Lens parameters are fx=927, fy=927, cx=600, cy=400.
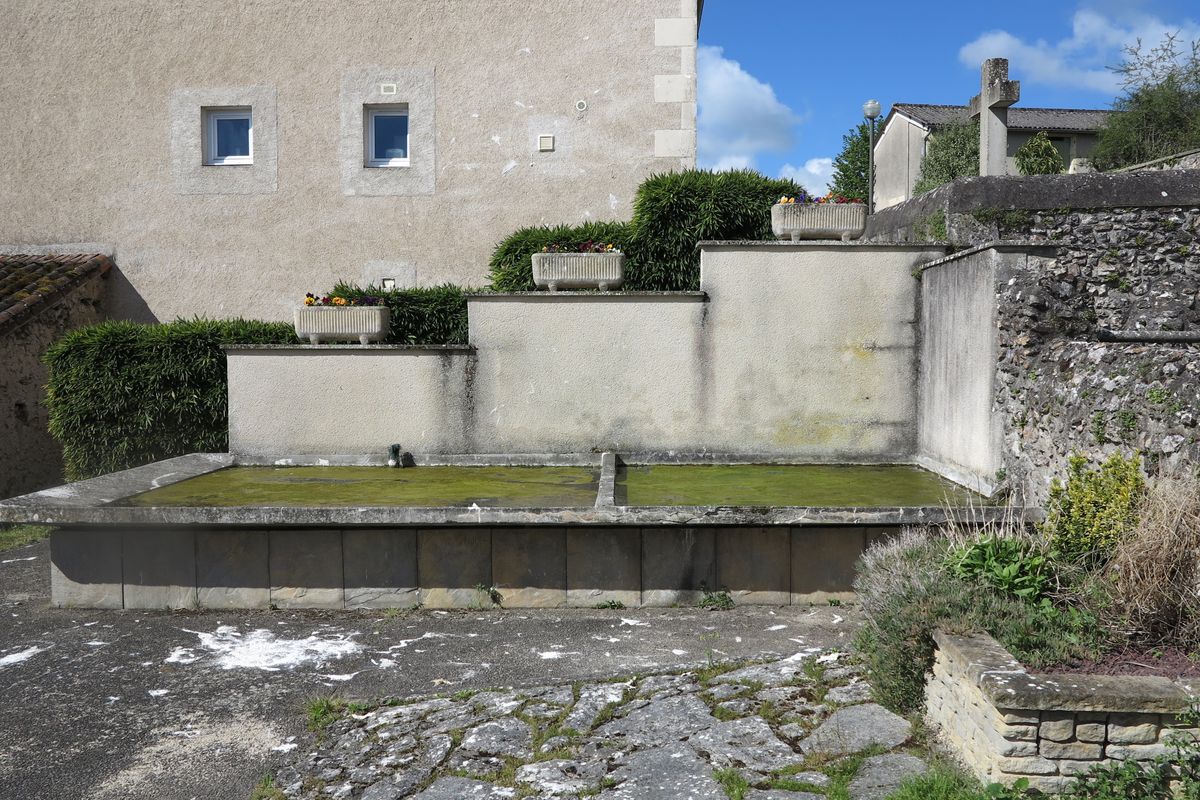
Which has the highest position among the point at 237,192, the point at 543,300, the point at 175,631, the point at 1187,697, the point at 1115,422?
the point at 237,192

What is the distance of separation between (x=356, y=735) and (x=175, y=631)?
2.28 meters

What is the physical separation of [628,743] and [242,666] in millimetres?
2424

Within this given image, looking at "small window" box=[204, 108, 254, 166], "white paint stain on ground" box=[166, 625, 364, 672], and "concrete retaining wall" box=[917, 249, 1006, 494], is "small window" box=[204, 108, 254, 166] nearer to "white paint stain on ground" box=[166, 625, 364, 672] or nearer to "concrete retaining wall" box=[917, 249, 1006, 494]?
"white paint stain on ground" box=[166, 625, 364, 672]

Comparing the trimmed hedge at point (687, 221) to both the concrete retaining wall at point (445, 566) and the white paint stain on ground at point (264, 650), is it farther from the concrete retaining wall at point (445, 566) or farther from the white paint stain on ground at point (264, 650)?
the white paint stain on ground at point (264, 650)

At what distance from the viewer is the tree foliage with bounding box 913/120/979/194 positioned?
2720 centimetres

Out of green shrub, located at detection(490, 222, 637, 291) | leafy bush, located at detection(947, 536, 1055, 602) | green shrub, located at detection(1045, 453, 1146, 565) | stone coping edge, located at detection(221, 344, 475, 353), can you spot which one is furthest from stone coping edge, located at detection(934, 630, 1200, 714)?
green shrub, located at detection(490, 222, 637, 291)

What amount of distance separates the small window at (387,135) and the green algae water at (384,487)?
4.96 m

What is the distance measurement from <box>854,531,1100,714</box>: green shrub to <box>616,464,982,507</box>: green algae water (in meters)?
1.74

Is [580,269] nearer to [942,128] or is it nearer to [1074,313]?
[1074,313]

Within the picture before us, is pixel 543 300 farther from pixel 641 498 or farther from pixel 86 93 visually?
pixel 86 93

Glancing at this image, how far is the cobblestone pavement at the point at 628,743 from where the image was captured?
3588 mm

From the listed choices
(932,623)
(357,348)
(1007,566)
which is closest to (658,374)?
(357,348)

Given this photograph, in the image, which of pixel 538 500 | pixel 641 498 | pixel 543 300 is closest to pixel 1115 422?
pixel 641 498

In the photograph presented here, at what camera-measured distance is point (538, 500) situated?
261 inches
